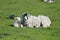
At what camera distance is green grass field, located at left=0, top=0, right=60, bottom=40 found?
14906 millimetres

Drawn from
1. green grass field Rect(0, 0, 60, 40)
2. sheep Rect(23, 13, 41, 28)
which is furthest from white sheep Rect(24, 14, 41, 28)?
green grass field Rect(0, 0, 60, 40)

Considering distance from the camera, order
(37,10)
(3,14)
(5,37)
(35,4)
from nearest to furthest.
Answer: (5,37), (3,14), (37,10), (35,4)

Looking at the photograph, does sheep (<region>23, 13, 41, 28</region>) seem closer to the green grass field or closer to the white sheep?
the white sheep

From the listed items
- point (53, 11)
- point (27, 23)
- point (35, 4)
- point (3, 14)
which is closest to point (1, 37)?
point (27, 23)

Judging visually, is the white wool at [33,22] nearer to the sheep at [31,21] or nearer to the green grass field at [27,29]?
the sheep at [31,21]

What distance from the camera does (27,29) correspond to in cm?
1698

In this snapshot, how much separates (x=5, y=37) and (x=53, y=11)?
41.3ft

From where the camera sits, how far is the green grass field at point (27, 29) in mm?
14906

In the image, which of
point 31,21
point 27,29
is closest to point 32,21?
point 31,21

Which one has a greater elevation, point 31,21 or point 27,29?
point 31,21

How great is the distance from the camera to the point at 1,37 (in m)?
14.5

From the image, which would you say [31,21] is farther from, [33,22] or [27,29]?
[27,29]

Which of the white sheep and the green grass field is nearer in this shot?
the green grass field

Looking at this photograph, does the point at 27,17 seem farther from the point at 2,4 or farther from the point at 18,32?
the point at 2,4
